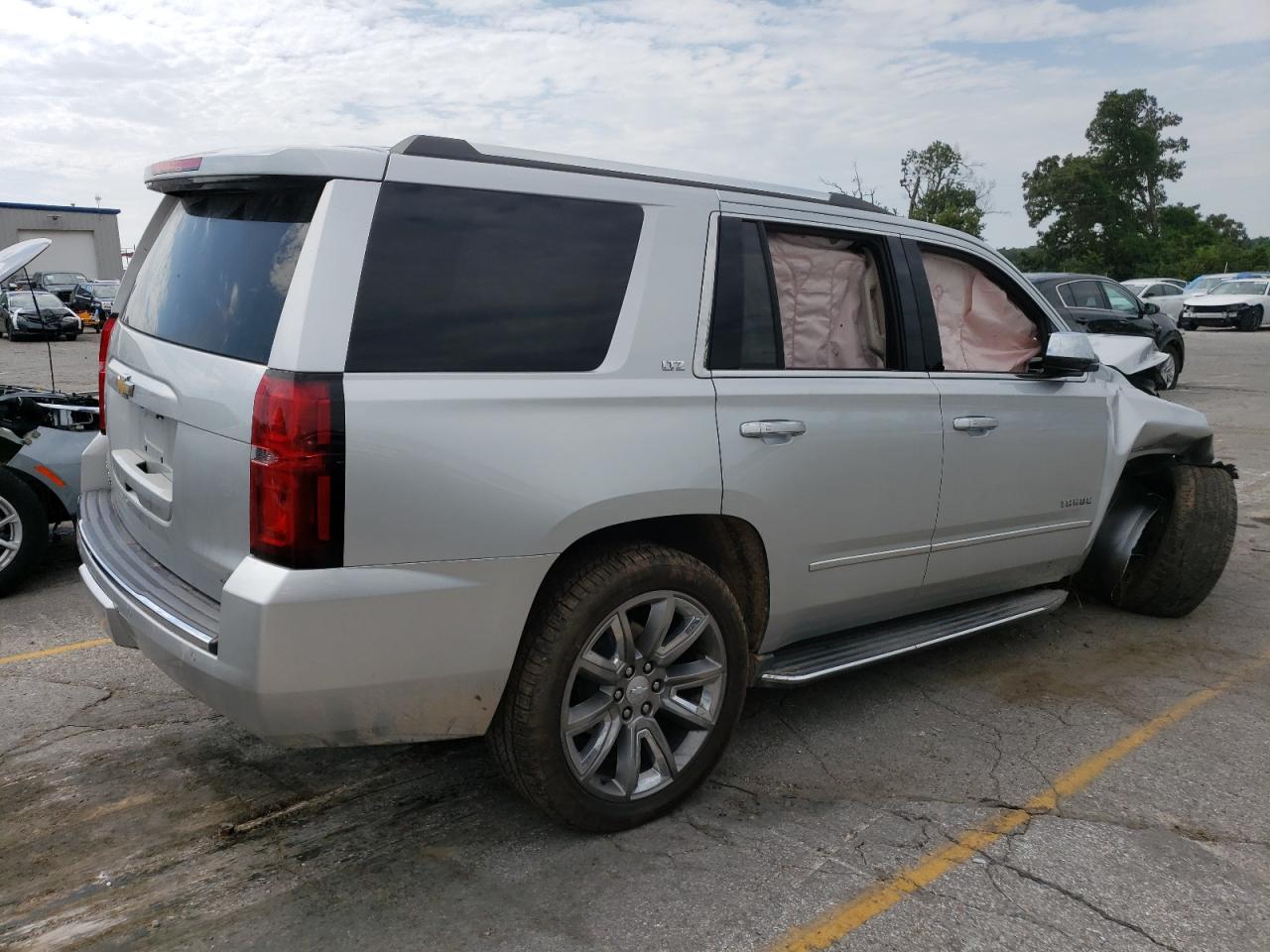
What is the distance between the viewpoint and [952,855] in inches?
118

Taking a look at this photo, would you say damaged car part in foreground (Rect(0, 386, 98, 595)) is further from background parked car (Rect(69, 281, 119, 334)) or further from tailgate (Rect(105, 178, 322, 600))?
background parked car (Rect(69, 281, 119, 334))

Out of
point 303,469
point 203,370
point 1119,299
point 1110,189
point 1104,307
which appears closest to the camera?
point 303,469

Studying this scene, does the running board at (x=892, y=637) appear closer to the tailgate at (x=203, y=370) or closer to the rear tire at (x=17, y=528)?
the tailgate at (x=203, y=370)

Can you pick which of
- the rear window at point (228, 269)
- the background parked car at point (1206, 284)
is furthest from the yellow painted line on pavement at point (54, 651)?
the background parked car at point (1206, 284)

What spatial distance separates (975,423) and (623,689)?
1815 mm

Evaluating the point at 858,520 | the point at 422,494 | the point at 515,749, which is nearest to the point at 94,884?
the point at 515,749

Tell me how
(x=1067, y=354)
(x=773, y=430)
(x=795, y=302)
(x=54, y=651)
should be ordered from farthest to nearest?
(x=54, y=651) → (x=1067, y=354) → (x=795, y=302) → (x=773, y=430)

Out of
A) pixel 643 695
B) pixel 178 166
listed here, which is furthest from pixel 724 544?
pixel 178 166

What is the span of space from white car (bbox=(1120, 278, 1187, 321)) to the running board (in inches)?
1083

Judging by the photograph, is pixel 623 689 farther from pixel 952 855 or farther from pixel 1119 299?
pixel 1119 299

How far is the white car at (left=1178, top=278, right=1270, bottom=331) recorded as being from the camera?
30266 mm

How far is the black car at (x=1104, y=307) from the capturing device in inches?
554

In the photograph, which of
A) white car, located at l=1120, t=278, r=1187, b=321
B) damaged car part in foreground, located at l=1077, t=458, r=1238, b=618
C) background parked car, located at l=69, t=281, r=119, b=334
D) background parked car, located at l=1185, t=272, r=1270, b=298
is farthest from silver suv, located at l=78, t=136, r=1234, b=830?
background parked car, located at l=1185, t=272, r=1270, b=298

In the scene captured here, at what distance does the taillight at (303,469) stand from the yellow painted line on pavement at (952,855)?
1504mm
